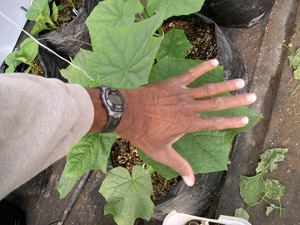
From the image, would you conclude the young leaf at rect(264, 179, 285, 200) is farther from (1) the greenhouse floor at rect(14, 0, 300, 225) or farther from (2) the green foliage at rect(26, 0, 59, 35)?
(2) the green foliage at rect(26, 0, 59, 35)

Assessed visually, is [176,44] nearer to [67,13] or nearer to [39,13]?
[39,13]

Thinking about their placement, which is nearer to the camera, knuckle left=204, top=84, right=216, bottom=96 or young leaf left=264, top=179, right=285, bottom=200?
knuckle left=204, top=84, right=216, bottom=96

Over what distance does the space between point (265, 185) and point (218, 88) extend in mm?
633

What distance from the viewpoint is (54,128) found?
1.72 feet

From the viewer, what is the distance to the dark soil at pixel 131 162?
1.22 meters

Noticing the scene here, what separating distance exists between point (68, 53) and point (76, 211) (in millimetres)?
1001

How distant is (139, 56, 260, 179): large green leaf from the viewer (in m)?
0.87

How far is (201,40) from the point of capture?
4.02 ft

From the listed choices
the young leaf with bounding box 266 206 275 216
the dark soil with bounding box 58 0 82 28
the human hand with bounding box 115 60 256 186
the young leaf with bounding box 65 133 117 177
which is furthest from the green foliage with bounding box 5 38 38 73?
the young leaf with bounding box 266 206 275 216

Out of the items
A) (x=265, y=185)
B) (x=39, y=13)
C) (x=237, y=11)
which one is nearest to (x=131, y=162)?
(x=265, y=185)

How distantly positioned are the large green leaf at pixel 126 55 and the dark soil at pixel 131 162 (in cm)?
45

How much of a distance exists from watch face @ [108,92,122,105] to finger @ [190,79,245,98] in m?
0.23

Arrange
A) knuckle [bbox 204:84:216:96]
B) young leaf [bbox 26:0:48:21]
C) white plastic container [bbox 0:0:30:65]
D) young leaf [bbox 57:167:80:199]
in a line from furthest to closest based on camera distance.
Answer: white plastic container [bbox 0:0:30:65]
young leaf [bbox 26:0:48:21]
young leaf [bbox 57:167:80:199]
knuckle [bbox 204:84:216:96]

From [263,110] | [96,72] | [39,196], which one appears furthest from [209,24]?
[39,196]
